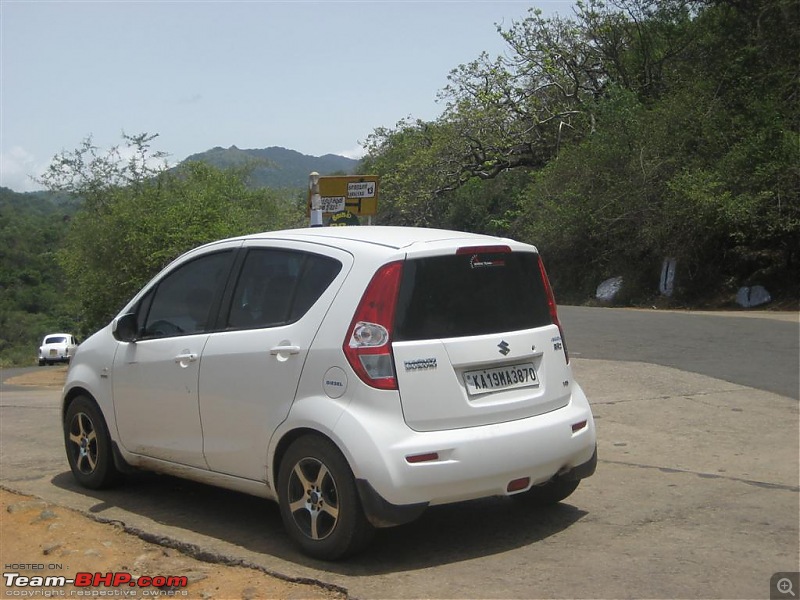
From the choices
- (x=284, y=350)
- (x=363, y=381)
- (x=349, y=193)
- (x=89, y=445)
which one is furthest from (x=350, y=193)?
(x=363, y=381)

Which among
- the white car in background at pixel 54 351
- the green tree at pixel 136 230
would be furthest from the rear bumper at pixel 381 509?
the white car in background at pixel 54 351

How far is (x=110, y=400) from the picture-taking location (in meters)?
6.69

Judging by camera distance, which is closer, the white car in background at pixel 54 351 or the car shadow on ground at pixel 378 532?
the car shadow on ground at pixel 378 532

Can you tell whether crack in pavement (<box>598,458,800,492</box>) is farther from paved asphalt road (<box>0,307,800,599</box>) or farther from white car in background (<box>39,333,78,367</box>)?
white car in background (<box>39,333,78,367</box>)

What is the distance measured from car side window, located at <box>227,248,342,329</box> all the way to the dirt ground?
1.43 meters

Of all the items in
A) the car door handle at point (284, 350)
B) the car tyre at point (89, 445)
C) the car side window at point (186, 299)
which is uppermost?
the car side window at point (186, 299)

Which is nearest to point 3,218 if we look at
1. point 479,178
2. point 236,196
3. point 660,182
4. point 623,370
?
point 236,196

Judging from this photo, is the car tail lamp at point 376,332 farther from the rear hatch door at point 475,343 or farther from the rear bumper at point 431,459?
the rear bumper at point 431,459

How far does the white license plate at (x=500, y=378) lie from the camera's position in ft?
16.9

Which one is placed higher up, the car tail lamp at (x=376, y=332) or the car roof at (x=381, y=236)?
the car roof at (x=381, y=236)

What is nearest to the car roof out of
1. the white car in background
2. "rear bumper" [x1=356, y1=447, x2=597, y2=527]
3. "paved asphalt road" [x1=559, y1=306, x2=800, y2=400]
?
"rear bumper" [x1=356, y1=447, x2=597, y2=527]

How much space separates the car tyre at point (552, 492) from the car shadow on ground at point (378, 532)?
2.7 inches

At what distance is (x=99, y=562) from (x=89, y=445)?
1.85 m

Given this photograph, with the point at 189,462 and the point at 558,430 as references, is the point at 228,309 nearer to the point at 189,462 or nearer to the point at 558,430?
the point at 189,462
